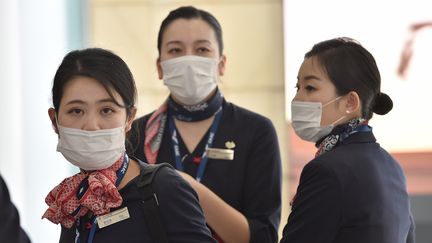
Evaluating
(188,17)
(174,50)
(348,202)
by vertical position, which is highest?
(188,17)

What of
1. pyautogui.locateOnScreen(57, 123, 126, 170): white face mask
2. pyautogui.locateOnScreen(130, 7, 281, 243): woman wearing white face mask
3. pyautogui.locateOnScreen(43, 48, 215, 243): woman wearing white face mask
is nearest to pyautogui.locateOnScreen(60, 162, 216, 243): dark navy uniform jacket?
pyautogui.locateOnScreen(43, 48, 215, 243): woman wearing white face mask

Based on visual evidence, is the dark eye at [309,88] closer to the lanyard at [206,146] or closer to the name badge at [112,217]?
the lanyard at [206,146]

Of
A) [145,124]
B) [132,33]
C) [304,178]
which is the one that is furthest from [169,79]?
[132,33]

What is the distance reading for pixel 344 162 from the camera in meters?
2.39

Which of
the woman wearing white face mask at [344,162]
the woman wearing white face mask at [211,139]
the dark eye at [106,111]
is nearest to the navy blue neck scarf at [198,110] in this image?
the woman wearing white face mask at [211,139]

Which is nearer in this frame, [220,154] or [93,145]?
[93,145]

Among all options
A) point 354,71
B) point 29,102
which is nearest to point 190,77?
point 354,71

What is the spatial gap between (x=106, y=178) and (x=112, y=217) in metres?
0.12

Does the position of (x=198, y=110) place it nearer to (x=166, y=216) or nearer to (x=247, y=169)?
(x=247, y=169)

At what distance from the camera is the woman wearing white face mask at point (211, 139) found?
2891 millimetres

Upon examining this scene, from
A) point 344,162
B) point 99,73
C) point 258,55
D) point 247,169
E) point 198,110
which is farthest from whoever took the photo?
point 258,55

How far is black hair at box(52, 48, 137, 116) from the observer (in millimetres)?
2254

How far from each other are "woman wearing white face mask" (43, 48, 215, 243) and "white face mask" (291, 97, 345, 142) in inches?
25.1

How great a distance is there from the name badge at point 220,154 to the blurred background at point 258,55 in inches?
99.3
